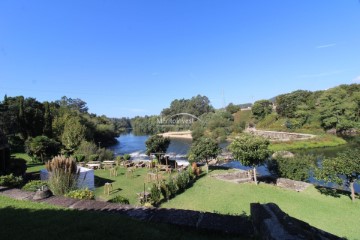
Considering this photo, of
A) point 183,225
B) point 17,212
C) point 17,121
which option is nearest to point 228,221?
point 183,225

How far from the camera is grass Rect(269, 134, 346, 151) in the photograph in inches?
1641

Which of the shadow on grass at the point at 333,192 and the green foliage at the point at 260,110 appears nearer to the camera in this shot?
the shadow on grass at the point at 333,192

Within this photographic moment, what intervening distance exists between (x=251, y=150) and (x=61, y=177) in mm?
11847

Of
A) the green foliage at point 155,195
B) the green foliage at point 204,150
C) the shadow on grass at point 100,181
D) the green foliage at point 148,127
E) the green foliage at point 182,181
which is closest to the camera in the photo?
the green foliage at point 155,195

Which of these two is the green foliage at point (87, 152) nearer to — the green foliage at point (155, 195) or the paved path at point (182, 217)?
the green foliage at point (155, 195)

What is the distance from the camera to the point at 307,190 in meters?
15.1

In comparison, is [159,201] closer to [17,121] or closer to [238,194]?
[238,194]

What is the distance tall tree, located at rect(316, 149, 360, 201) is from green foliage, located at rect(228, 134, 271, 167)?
3.37 meters

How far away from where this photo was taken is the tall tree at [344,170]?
44.4ft

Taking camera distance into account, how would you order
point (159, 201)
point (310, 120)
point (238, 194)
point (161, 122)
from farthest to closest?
point (161, 122) < point (310, 120) < point (238, 194) < point (159, 201)

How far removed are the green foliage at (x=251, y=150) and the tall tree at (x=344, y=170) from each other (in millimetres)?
3373

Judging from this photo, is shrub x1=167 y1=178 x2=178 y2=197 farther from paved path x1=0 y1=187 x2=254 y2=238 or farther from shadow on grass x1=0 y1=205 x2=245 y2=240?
shadow on grass x1=0 y1=205 x2=245 y2=240

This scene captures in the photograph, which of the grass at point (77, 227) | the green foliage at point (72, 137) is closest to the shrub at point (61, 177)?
the grass at point (77, 227)

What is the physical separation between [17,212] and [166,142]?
20.1m
